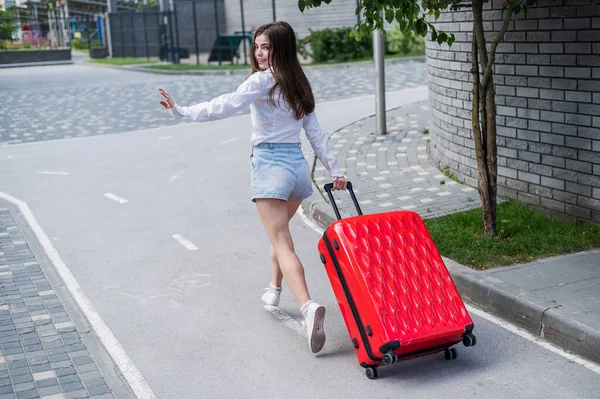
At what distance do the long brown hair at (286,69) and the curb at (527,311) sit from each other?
1.73 m

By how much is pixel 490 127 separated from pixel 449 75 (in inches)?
109

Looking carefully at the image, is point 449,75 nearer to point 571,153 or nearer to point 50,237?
point 571,153

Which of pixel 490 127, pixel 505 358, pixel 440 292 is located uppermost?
pixel 490 127

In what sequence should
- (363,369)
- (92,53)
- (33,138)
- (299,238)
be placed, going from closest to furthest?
(363,369), (299,238), (33,138), (92,53)

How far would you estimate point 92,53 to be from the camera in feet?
149

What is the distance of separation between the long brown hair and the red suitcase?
2.61 feet

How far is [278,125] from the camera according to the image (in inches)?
203

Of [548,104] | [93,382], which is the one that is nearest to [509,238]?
[548,104]

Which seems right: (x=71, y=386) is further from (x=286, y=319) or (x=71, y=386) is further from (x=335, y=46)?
(x=335, y=46)

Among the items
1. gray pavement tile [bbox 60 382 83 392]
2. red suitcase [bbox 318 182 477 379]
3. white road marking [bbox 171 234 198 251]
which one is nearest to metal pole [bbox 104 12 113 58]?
white road marking [bbox 171 234 198 251]

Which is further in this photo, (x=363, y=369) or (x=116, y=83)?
(x=116, y=83)

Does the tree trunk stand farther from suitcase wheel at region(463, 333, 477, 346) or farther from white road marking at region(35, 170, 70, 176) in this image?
white road marking at region(35, 170, 70, 176)

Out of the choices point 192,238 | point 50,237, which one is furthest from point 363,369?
point 50,237

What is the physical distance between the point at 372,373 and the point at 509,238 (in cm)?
249
